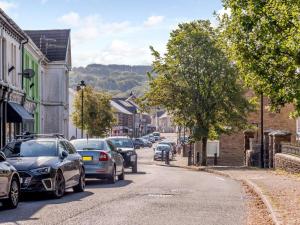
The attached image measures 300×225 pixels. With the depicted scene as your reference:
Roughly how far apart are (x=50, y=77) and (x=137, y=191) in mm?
34646

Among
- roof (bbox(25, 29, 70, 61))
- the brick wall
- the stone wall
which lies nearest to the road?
the stone wall

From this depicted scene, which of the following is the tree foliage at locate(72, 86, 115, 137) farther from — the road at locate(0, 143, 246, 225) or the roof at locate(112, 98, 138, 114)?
the roof at locate(112, 98, 138, 114)

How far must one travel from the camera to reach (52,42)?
5478cm

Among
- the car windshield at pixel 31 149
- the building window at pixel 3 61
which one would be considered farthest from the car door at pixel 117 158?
the building window at pixel 3 61

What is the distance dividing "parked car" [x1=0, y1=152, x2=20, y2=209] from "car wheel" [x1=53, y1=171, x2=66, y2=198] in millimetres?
1898

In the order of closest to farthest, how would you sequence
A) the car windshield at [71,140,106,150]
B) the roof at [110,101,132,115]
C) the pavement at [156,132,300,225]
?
the pavement at [156,132,300,225], the car windshield at [71,140,106,150], the roof at [110,101,132,115]

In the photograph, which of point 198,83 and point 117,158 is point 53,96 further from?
point 117,158

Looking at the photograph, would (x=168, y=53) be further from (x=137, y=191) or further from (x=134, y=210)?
(x=134, y=210)

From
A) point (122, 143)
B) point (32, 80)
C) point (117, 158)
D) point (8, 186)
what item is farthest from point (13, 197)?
point (32, 80)

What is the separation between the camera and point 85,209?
44.7 feet


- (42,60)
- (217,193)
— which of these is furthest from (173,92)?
(217,193)

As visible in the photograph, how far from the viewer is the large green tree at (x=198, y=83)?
45969 mm

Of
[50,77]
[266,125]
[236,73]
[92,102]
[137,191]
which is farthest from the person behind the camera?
[92,102]

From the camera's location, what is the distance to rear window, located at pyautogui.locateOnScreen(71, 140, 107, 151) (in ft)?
73.4
